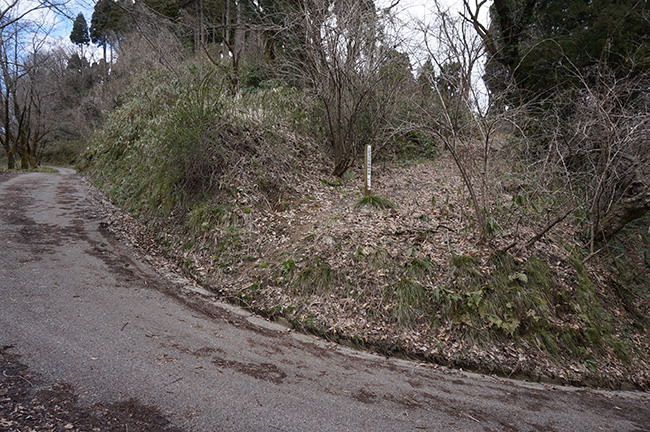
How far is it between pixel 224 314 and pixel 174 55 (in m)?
9.91

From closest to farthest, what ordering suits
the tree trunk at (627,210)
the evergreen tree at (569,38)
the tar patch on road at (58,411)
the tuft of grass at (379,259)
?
the tar patch on road at (58,411) → the tuft of grass at (379,259) → the tree trunk at (627,210) → the evergreen tree at (569,38)

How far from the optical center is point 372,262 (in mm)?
5422

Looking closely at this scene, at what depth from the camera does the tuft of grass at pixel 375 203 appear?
708 cm

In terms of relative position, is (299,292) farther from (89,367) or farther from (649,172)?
(649,172)

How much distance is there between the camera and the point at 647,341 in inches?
225

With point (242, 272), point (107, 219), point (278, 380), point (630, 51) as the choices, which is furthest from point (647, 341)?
point (107, 219)

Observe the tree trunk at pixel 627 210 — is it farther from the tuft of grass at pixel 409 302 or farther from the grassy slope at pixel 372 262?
the tuft of grass at pixel 409 302

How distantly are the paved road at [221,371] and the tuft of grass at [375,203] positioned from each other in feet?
10.8

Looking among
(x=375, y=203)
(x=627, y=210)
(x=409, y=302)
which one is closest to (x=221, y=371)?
(x=409, y=302)

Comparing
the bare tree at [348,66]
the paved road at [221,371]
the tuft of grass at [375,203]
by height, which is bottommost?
the paved road at [221,371]

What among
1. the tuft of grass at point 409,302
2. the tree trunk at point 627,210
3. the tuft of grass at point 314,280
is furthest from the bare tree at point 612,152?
the tuft of grass at point 314,280

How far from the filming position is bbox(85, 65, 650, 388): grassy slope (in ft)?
15.7

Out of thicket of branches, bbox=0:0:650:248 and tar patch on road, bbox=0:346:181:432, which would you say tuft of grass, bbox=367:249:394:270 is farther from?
tar patch on road, bbox=0:346:181:432

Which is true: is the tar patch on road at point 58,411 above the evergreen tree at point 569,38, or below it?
below
